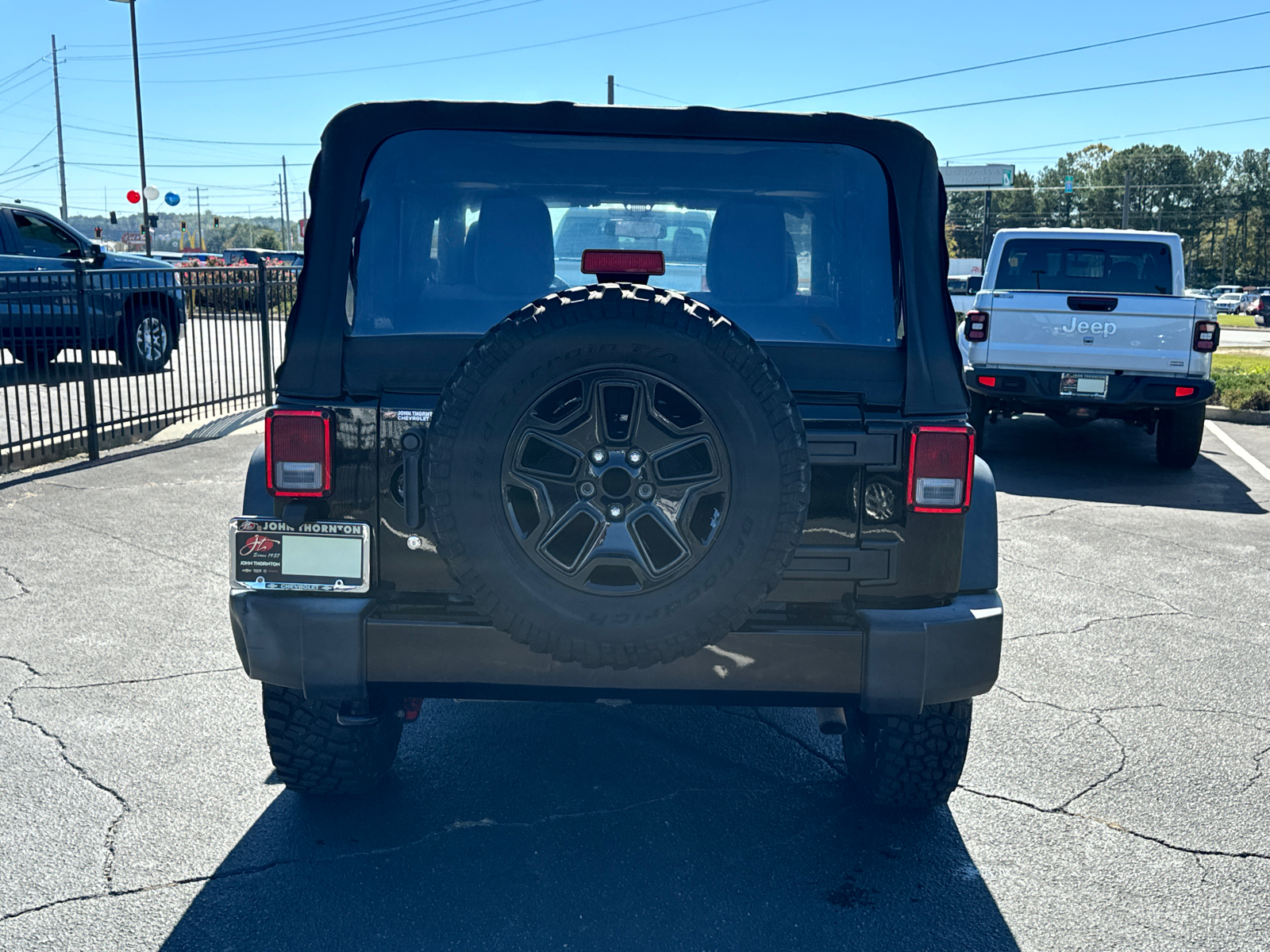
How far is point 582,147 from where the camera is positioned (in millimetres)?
3170

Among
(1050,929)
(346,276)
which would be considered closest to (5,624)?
(346,276)

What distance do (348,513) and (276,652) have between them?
42 centimetres

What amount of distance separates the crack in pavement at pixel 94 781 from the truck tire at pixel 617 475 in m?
1.45

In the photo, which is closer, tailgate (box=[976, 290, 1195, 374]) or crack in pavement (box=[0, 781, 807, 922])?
crack in pavement (box=[0, 781, 807, 922])

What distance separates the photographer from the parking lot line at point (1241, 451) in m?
10.5

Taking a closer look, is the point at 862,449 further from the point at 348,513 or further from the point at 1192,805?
the point at 1192,805

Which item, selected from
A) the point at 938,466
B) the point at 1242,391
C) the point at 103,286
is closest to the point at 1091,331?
the point at 1242,391

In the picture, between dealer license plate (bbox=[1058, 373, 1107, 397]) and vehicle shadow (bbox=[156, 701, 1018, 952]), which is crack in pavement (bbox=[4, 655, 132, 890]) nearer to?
vehicle shadow (bbox=[156, 701, 1018, 952])

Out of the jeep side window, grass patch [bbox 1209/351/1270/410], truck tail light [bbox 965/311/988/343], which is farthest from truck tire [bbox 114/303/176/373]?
grass patch [bbox 1209/351/1270/410]

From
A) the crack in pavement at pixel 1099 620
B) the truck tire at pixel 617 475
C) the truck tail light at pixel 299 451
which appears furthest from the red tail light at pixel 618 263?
the crack in pavement at pixel 1099 620

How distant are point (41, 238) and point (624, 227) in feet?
45.0

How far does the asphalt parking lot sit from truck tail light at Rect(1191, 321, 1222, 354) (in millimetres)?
4337

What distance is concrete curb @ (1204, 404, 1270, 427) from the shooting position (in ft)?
45.7

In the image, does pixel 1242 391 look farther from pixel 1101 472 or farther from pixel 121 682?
pixel 121 682
